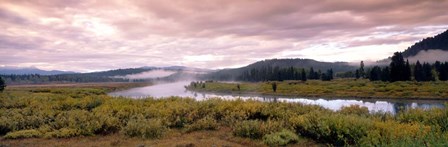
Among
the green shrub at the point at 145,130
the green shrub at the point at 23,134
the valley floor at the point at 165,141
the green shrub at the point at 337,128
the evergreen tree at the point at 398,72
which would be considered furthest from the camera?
the evergreen tree at the point at 398,72

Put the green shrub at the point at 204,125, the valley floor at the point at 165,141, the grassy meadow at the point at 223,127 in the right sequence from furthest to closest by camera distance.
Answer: the green shrub at the point at 204,125 < the valley floor at the point at 165,141 < the grassy meadow at the point at 223,127

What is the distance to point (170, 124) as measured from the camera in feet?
50.2

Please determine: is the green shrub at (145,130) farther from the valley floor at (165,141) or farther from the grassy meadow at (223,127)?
the valley floor at (165,141)

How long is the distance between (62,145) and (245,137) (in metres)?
6.63

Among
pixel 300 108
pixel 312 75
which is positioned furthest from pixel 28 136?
pixel 312 75

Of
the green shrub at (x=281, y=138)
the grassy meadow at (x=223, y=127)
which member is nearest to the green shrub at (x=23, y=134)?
the grassy meadow at (x=223, y=127)

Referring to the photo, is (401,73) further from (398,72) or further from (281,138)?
(281,138)

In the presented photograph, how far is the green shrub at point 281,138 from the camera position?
454 inches

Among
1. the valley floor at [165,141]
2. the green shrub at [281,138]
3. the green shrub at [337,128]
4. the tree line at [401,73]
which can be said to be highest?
the tree line at [401,73]

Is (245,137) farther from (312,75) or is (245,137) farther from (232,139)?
(312,75)

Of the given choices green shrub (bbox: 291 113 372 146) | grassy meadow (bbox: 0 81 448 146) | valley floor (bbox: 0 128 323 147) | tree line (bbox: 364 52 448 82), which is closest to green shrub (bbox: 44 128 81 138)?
grassy meadow (bbox: 0 81 448 146)

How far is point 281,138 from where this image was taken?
468 inches

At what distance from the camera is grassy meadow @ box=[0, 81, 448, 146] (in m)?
11.4

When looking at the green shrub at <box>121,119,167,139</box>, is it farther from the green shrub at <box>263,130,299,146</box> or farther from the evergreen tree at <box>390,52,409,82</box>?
the evergreen tree at <box>390,52,409,82</box>
